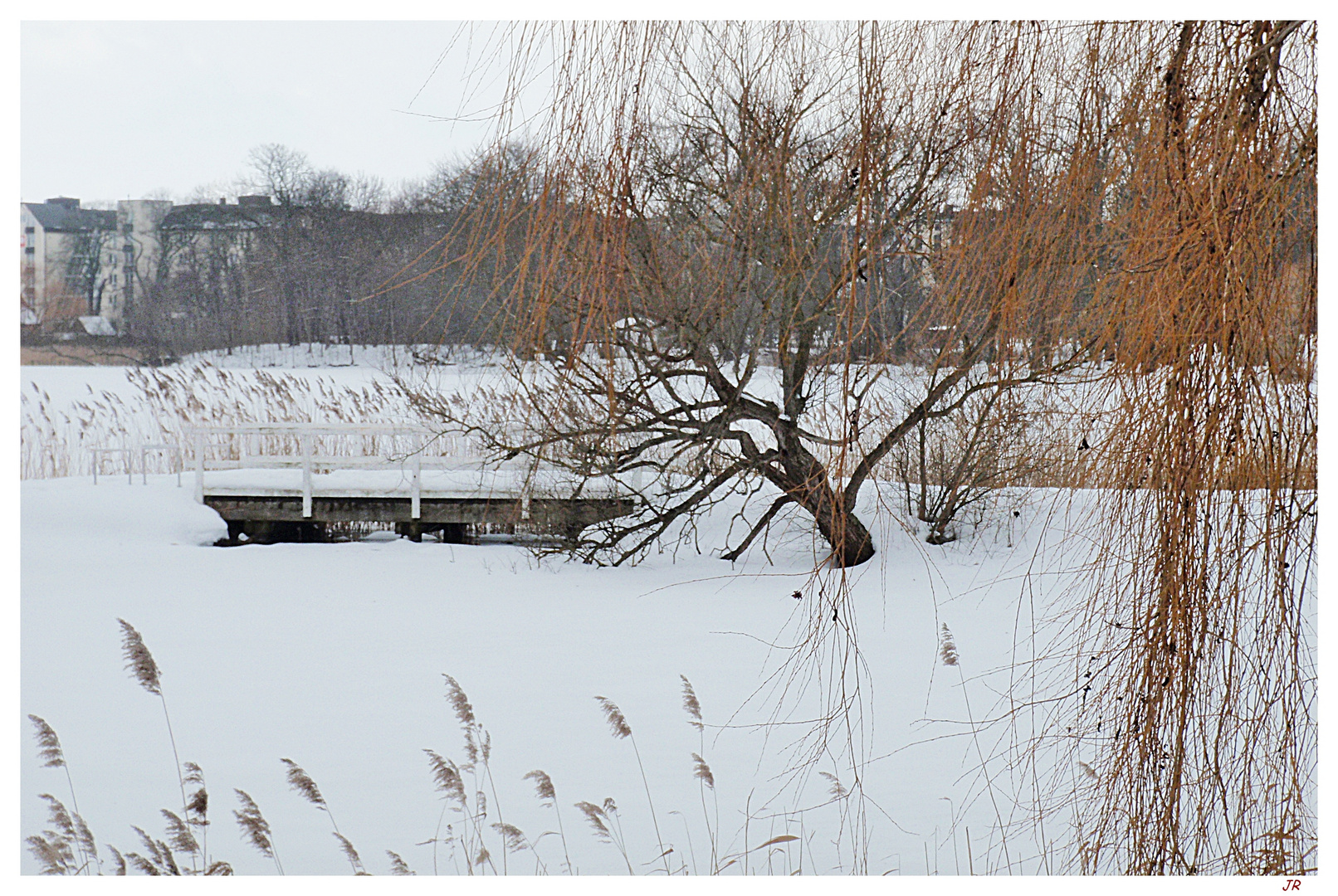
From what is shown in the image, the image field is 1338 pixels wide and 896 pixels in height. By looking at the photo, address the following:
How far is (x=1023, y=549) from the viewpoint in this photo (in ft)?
18.8

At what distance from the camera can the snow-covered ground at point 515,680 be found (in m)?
2.73

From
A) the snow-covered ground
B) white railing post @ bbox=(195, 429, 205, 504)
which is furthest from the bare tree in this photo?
white railing post @ bbox=(195, 429, 205, 504)

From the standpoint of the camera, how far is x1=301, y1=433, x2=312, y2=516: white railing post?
6867 millimetres

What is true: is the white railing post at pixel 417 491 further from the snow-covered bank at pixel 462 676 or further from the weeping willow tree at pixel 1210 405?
the weeping willow tree at pixel 1210 405

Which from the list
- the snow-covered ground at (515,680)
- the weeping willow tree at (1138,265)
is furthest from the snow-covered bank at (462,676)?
the weeping willow tree at (1138,265)

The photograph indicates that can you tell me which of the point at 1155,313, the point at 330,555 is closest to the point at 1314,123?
the point at 1155,313

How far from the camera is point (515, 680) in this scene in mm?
4156

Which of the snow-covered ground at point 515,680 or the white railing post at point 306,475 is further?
the white railing post at point 306,475

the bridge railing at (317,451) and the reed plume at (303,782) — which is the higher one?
the bridge railing at (317,451)

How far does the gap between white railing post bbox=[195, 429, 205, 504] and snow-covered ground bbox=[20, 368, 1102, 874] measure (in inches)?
6.5

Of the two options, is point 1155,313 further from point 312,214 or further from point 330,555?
point 330,555

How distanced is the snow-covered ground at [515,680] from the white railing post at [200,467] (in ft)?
0.54

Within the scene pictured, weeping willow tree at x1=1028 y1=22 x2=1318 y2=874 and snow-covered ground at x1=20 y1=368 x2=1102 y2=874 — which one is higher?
weeping willow tree at x1=1028 y1=22 x2=1318 y2=874

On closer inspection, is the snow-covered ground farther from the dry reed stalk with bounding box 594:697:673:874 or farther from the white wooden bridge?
the white wooden bridge
